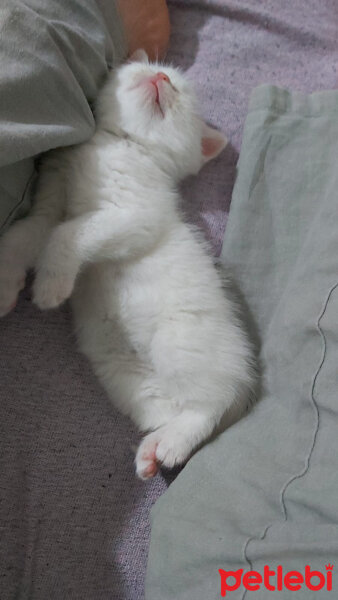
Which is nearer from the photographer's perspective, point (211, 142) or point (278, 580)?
point (278, 580)

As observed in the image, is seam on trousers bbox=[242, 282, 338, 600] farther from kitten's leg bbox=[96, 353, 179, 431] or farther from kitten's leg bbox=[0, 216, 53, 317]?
kitten's leg bbox=[0, 216, 53, 317]

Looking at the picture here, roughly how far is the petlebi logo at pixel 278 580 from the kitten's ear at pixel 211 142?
34.1 inches

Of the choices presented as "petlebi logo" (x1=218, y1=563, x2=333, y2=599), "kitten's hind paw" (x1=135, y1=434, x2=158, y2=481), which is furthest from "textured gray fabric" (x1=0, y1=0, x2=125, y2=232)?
"petlebi logo" (x1=218, y1=563, x2=333, y2=599)

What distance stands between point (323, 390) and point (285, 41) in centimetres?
94

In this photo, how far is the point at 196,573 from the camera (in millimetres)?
846

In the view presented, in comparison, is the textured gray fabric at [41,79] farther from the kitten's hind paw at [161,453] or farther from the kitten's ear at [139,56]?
the kitten's hind paw at [161,453]

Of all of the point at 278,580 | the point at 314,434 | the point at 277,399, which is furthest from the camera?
the point at 277,399

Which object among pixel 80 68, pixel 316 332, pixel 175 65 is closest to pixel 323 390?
pixel 316 332

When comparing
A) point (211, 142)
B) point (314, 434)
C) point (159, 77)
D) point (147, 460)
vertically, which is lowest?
point (147, 460)

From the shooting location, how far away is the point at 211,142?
121cm

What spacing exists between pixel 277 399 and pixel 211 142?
2.00 feet

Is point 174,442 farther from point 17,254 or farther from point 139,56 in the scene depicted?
point 139,56

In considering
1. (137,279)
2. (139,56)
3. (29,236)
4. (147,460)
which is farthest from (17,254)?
(139,56)

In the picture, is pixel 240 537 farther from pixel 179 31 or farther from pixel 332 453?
pixel 179 31
